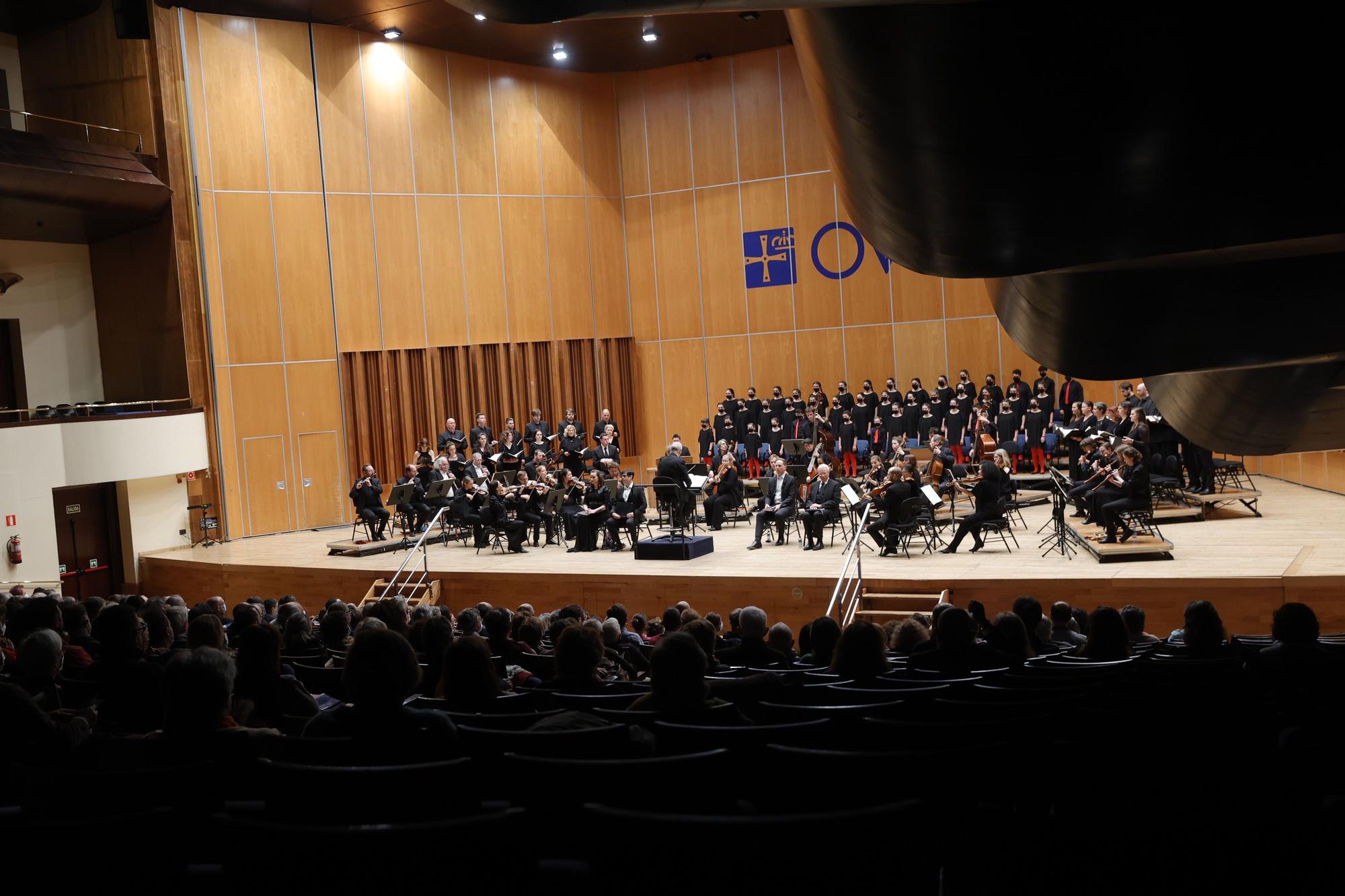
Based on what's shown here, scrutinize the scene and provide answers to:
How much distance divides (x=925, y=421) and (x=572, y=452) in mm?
6366

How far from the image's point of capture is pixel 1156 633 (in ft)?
36.7

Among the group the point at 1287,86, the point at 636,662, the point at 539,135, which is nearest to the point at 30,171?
the point at 539,135

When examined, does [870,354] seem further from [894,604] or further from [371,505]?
[894,604]

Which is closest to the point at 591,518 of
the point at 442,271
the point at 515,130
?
the point at 442,271

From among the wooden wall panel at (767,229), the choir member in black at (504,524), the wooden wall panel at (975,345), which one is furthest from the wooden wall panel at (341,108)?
the wooden wall panel at (975,345)

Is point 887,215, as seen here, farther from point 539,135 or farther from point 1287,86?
point 539,135

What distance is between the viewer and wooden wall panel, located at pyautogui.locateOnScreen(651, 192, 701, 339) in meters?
24.2

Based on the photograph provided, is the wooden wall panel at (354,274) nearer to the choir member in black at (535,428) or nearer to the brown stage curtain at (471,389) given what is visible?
the brown stage curtain at (471,389)

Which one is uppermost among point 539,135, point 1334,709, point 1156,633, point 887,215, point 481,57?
point 481,57

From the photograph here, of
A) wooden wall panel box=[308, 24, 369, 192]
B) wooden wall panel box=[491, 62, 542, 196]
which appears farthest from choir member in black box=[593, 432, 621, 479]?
wooden wall panel box=[308, 24, 369, 192]

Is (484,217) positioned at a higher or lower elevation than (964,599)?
higher

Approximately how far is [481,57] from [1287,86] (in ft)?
63.7

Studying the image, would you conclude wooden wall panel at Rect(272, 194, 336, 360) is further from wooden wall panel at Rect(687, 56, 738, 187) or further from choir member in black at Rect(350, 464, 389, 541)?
wooden wall panel at Rect(687, 56, 738, 187)

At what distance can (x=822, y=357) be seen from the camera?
2345 centimetres
